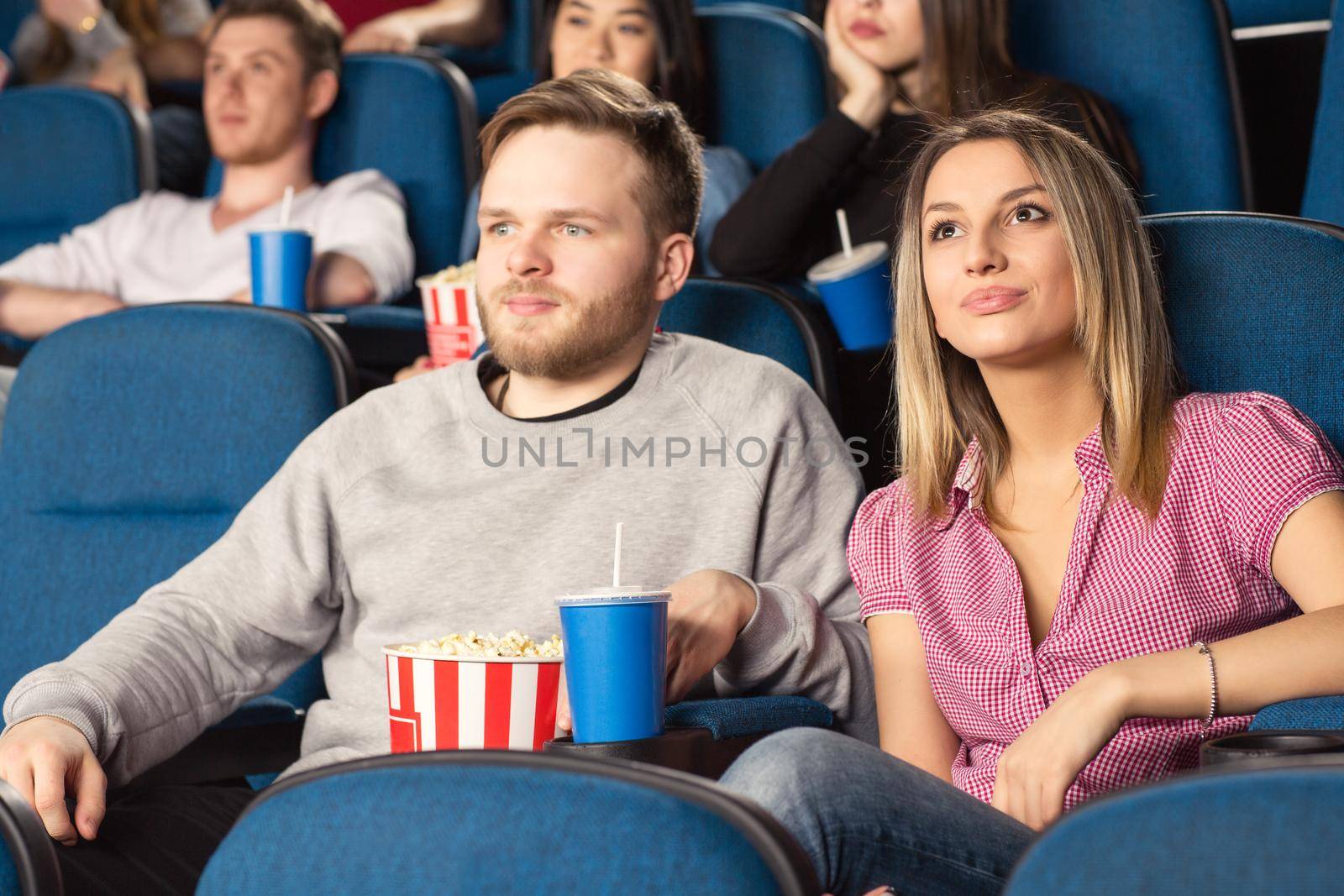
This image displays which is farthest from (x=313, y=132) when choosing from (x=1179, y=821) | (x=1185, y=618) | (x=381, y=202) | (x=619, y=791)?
(x=1179, y=821)

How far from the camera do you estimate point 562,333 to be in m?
1.65

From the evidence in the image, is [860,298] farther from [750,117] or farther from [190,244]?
[190,244]

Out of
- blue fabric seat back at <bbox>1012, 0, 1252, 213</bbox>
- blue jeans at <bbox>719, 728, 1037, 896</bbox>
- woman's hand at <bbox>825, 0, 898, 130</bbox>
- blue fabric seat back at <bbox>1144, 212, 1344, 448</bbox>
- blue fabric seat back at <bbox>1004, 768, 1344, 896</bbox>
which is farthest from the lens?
woman's hand at <bbox>825, 0, 898, 130</bbox>

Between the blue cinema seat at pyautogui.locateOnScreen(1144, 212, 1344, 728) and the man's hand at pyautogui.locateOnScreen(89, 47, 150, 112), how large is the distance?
9.59 feet

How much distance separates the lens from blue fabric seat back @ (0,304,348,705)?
71.0 inches

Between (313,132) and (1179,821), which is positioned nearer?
(1179,821)

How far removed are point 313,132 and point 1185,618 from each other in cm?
231

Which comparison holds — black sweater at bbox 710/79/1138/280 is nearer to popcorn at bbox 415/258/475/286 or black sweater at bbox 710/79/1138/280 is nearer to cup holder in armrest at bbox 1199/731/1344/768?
popcorn at bbox 415/258/475/286

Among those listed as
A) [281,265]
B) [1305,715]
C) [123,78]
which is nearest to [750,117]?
[281,265]

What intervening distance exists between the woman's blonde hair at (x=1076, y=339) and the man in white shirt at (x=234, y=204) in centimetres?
155

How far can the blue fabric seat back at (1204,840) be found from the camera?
2.37 feet

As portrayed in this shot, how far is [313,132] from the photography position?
316cm

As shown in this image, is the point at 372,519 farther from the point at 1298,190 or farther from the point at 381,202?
the point at 1298,190

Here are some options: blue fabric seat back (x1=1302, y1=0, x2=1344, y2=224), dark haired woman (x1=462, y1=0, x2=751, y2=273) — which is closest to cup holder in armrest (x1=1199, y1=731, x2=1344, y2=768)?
blue fabric seat back (x1=1302, y1=0, x2=1344, y2=224)
